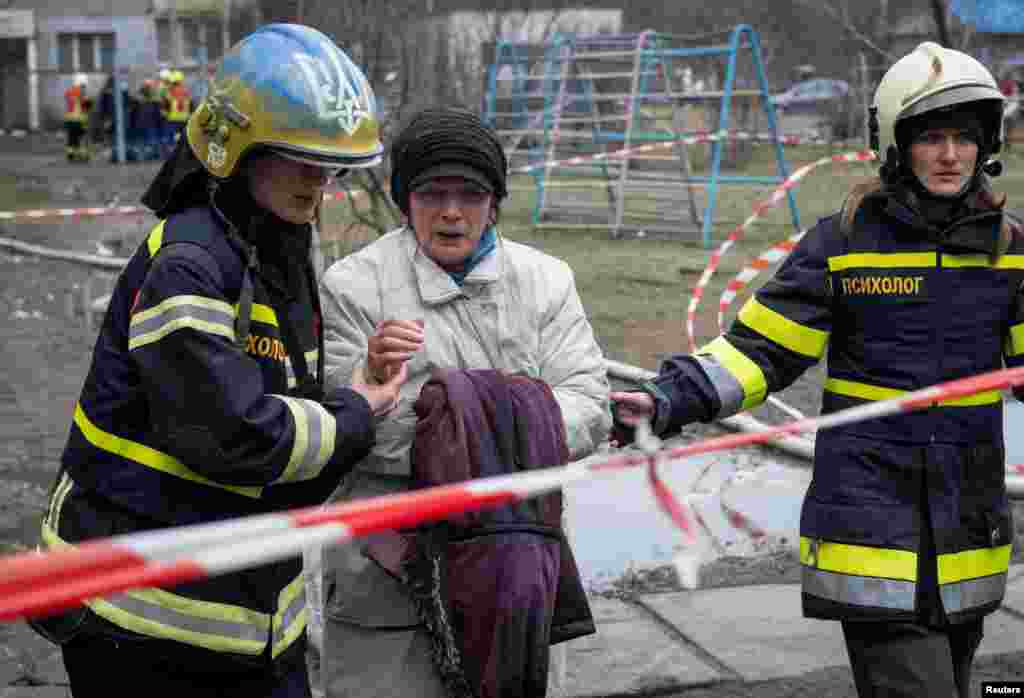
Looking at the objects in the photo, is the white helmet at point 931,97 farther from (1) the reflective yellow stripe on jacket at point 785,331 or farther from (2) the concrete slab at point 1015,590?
(2) the concrete slab at point 1015,590

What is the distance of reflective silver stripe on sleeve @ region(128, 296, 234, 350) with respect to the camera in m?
2.66

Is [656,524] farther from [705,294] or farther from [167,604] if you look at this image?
[705,294]

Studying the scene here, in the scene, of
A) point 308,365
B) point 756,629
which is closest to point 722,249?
point 756,629

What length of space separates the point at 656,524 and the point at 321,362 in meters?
3.53

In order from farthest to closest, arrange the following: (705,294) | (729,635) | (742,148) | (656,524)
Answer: (742,148) < (705,294) < (656,524) < (729,635)

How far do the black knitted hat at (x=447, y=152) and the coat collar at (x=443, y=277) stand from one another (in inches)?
4.9

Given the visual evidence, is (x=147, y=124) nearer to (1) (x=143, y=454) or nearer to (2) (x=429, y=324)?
(2) (x=429, y=324)

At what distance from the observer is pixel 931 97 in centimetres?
350

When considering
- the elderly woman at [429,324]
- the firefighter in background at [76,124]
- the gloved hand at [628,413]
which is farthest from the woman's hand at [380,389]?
the firefighter in background at [76,124]

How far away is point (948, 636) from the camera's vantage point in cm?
352

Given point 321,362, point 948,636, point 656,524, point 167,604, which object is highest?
point 321,362

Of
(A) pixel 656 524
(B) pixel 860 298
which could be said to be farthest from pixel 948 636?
(A) pixel 656 524

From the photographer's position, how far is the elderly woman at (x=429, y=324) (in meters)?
3.29

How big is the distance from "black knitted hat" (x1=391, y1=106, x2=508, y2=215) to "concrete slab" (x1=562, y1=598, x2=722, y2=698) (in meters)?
1.77
